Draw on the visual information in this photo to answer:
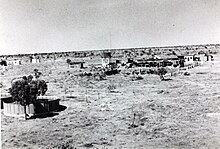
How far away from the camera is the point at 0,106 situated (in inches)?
467

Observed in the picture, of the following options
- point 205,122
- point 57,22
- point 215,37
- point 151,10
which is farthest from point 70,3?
point 205,122

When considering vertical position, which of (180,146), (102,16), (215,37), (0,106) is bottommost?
(180,146)

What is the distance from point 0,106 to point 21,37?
3.11 m

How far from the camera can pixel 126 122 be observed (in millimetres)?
11016

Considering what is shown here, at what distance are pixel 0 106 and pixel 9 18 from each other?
4.01 metres

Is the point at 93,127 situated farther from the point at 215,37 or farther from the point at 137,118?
the point at 215,37

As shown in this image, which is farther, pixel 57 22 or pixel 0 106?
pixel 0 106

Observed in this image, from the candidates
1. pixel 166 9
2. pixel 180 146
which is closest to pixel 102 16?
pixel 166 9

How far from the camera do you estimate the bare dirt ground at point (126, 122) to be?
9375mm

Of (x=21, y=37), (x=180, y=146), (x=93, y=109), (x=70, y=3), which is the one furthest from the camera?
(x=93, y=109)

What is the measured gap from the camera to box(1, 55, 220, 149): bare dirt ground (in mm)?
9375

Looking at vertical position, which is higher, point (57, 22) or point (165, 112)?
point (57, 22)

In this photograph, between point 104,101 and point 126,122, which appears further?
point 104,101

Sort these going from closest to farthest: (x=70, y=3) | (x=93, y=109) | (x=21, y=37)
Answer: (x=70, y=3) → (x=21, y=37) → (x=93, y=109)
